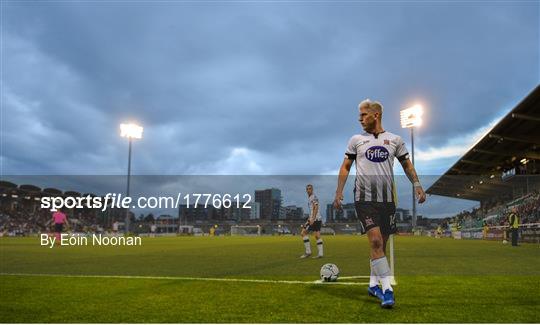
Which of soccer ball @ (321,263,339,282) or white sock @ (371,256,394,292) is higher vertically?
white sock @ (371,256,394,292)

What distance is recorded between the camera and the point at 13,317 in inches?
207

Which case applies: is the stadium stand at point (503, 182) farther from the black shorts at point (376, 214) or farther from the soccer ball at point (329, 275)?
the black shorts at point (376, 214)

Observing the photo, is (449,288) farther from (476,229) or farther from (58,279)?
(476,229)

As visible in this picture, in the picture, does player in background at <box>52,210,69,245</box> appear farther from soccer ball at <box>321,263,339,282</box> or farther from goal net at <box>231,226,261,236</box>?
goal net at <box>231,226,261,236</box>

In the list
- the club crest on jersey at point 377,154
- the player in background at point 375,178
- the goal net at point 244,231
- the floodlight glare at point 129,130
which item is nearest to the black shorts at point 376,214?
the player in background at point 375,178

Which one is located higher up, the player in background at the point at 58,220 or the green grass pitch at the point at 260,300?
the player in background at the point at 58,220

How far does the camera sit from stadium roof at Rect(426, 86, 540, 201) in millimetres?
26375

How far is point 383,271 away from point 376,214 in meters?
0.77

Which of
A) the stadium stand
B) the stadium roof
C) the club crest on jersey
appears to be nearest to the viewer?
the club crest on jersey

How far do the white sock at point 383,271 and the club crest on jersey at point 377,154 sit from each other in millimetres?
1362

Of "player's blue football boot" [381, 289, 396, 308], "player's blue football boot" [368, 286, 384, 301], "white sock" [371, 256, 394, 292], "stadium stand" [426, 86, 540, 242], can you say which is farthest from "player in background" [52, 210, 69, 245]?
"player's blue football boot" [381, 289, 396, 308]

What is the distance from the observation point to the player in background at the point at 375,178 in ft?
19.6

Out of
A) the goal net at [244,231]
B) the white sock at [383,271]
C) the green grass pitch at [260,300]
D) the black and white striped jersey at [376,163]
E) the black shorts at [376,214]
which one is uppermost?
the black and white striped jersey at [376,163]

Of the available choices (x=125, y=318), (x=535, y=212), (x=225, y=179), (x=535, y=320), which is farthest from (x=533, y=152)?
(x=125, y=318)
